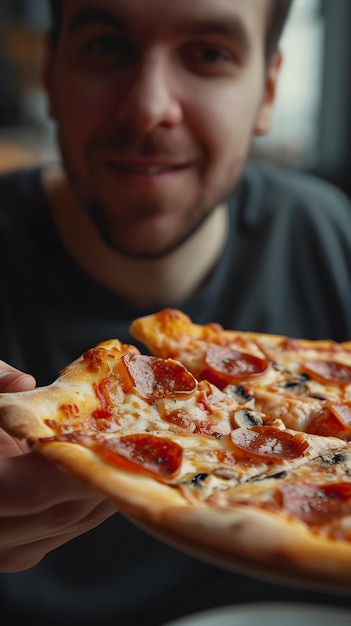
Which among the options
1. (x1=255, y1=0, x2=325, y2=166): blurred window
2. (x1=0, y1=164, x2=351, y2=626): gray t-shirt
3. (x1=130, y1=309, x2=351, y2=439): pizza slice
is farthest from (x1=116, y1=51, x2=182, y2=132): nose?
(x1=255, y1=0, x2=325, y2=166): blurred window

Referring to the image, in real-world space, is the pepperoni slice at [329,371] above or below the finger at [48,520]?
above

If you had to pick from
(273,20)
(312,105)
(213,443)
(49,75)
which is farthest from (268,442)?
(312,105)

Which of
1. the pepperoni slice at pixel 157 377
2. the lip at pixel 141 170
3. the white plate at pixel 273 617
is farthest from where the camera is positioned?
the lip at pixel 141 170

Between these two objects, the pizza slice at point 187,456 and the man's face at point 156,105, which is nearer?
the pizza slice at point 187,456

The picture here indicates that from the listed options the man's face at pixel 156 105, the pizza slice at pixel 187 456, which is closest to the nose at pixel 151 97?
the man's face at pixel 156 105

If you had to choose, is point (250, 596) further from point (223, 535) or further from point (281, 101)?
point (281, 101)

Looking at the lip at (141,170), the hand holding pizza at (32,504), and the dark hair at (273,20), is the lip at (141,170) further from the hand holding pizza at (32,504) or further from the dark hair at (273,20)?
the hand holding pizza at (32,504)

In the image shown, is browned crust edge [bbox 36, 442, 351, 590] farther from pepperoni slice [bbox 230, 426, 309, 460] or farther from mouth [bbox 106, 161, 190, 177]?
mouth [bbox 106, 161, 190, 177]

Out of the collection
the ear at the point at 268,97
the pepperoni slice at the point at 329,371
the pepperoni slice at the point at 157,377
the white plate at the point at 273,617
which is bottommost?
the white plate at the point at 273,617
